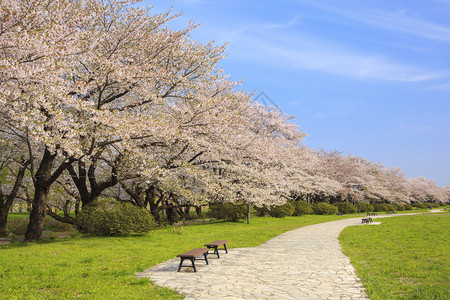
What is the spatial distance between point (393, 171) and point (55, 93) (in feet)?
289

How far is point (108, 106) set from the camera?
60.4 ft

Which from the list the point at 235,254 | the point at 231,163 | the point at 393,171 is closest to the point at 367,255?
the point at 235,254

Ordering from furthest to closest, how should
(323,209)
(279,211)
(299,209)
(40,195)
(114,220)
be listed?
(323,209), (299,209), (279,211), (114,220), (40,195)

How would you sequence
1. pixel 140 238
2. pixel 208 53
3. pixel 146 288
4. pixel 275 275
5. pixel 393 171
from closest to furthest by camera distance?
pixel 146 288, pixel 275 275, pixel 140 238, pixel 208 53, pixel 393 171

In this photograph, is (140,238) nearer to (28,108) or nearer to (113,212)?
(113,212)

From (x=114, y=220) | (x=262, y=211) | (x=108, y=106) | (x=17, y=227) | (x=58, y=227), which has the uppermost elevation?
(x=108, y=106)

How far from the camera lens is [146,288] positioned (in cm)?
747

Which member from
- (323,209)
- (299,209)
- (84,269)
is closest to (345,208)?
(323,209)

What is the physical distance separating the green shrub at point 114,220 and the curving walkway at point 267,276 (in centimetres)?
747

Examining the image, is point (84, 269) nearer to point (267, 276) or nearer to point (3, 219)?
point (267, 276)

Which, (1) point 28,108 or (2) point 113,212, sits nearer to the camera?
(1) point 28,108

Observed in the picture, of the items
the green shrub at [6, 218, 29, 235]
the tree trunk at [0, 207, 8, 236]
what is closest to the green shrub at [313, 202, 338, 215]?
the green shrub at [6, 218, 29, 235]

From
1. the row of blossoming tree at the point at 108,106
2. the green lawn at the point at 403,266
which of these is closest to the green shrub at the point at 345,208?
the row of blossoming tree at the point at 108,106

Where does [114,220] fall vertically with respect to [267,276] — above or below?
above
